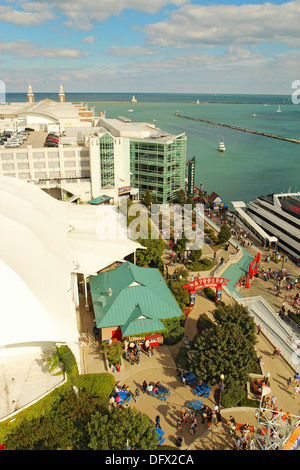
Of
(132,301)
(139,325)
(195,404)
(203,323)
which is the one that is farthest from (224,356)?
(132,301)

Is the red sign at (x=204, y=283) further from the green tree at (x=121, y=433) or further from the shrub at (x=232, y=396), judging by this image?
the green tree at (x=121, y=433)

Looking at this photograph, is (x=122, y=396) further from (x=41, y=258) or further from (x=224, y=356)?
(x=41, y=258)

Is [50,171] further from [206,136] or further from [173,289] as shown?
[206,136]

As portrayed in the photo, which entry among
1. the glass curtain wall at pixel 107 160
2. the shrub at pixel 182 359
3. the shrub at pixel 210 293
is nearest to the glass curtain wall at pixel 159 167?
the glass curtain wall at pixel 107 160

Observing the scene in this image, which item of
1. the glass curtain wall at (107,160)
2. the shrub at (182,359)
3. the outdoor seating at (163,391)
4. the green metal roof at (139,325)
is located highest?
the glass curtain wall at (107,160)

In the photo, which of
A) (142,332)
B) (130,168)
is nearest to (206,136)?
(130,168)
